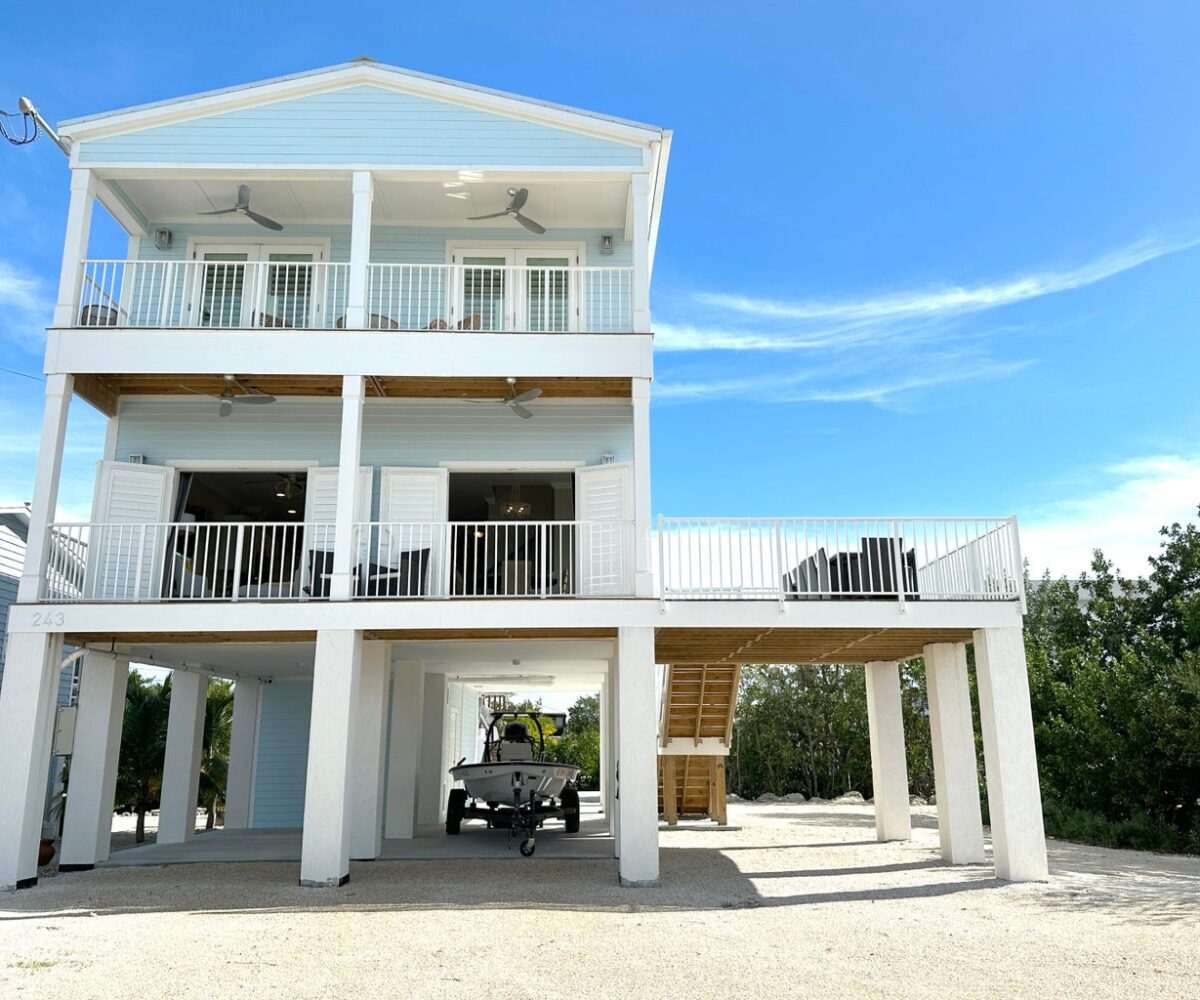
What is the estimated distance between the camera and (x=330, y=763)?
33.4 ft

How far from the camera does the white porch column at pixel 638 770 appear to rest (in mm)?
10148

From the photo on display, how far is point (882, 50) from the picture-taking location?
75.8 ft

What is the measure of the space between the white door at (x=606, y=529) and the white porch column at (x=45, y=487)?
20.0 feet

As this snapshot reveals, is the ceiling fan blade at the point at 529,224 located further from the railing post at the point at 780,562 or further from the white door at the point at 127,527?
the white door at the point at 127,527

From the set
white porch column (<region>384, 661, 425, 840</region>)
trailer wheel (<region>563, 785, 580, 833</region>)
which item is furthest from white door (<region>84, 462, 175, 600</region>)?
trailer wheel (<region>563, 785, 580, 833</region>)

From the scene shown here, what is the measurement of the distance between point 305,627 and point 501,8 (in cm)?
1399

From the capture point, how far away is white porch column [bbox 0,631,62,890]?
1009 centimetres

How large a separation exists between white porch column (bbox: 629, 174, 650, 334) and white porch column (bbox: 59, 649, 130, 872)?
26.4 ft

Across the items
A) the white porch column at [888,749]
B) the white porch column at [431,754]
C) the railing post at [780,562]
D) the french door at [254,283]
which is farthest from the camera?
the white porch column at [431,754]

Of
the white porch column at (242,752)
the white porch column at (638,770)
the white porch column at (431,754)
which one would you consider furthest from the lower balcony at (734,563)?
the white porch column at (431,754)

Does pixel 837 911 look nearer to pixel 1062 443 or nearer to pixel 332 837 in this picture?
pixel 332 837

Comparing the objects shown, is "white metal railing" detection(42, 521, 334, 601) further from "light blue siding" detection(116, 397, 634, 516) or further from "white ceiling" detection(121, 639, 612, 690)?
"light blue siding" detection(116, 397, 634, 516)

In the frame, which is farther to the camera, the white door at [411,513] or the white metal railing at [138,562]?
the white door at [411,513]

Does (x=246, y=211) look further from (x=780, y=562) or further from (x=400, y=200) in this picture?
(x=780, y=562)
